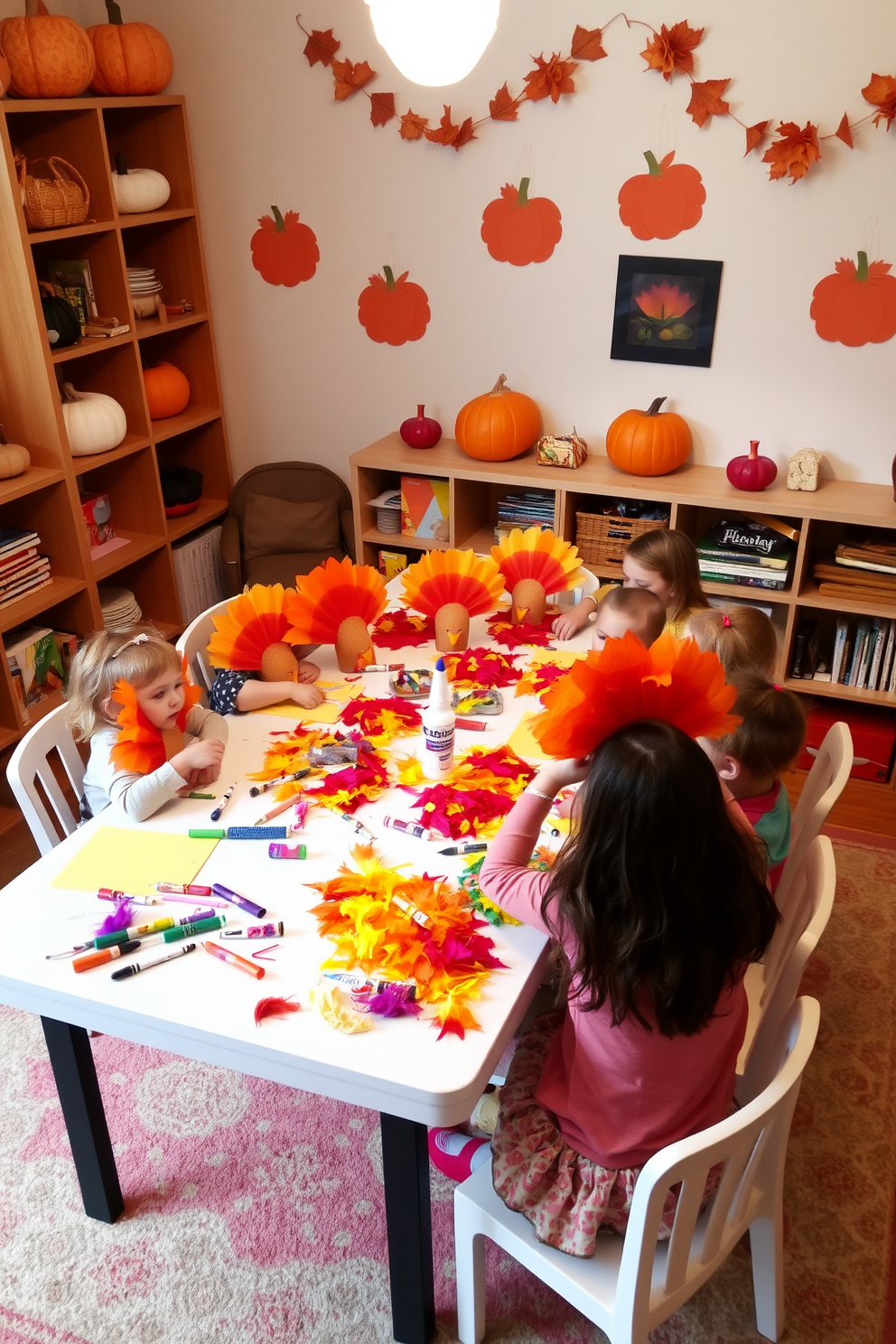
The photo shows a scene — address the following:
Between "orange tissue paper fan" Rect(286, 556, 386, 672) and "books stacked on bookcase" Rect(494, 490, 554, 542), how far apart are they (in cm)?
127

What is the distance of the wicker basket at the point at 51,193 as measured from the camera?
9.64 ft

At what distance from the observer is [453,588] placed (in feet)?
7.93

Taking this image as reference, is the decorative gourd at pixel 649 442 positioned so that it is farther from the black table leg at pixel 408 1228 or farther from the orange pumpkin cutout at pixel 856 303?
the black table leg at pixel 408 1228

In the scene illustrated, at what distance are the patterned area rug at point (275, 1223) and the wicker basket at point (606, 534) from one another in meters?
1.62

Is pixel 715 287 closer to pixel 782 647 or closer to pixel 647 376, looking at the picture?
pixel 647 376

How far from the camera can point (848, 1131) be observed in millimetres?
2014

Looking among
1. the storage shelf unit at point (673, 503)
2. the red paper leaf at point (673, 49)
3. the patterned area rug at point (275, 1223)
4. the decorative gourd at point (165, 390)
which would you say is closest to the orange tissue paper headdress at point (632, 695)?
the patterned area rug at point (275, 1223)

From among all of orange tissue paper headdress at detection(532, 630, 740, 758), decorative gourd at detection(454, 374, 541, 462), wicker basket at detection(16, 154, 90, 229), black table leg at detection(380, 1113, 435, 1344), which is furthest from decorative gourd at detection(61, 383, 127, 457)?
black table leg at detection(380, 1113, 435, 1344)

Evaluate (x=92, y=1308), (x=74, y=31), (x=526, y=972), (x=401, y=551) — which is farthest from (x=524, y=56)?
(x=92, y=1308)

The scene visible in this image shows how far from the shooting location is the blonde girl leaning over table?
6.00ft

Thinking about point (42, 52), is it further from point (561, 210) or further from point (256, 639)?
point (256, 639)

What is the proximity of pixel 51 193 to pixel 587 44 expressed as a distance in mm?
1650

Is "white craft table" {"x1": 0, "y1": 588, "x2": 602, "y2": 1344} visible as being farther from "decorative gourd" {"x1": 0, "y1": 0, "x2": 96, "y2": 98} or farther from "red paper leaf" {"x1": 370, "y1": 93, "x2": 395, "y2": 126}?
"red paper leaf" {"x1": 370, "y1": 93, "x2": 395, "y2": 126}

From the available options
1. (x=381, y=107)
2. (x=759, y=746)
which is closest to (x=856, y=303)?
(x=381, y=107)
